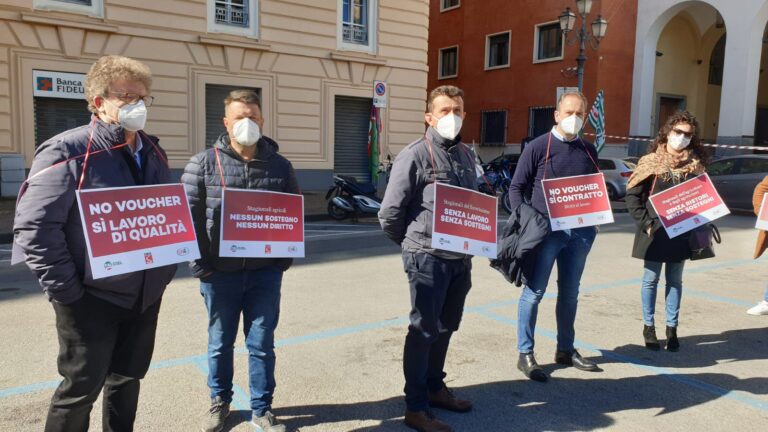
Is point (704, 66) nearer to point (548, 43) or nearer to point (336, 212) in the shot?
point (548, 43)

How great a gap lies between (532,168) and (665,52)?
81.1ft

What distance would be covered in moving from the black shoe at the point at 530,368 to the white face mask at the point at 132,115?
296 cm

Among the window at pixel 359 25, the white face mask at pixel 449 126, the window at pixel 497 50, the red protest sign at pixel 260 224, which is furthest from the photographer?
the window at pixel 497 50

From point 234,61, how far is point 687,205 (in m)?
13.6

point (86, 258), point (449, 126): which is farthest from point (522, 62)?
point (86, 258)

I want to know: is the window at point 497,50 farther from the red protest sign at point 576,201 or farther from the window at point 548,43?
the red protest sign at point 576,201

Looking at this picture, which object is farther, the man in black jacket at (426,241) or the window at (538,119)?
the window at (538,119)

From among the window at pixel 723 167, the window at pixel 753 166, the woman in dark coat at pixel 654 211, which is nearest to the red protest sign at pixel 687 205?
the woman in dark coat at pixel 654 211

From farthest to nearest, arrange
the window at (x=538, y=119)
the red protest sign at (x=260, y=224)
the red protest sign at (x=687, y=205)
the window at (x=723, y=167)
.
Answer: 1. the window at (x=538, y=119)
2. the window at (x=723, y=167)
3. the red protest sign at (x=687, y=205)
4. the red protest sign at (x=260, y=224)

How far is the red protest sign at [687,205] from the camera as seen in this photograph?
460cm

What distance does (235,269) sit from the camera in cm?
315

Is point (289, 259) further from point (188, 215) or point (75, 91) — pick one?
point (75, 91)

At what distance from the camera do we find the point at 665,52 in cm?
2539

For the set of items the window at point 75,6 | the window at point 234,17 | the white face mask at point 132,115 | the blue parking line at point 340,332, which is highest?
the window at point 234,17
